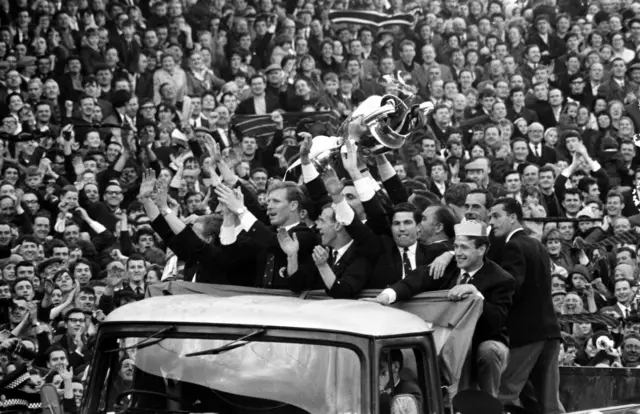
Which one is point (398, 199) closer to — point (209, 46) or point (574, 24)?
point (209, 46)

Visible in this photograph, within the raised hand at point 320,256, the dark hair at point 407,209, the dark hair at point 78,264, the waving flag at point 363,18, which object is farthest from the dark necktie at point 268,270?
the waving flag at point 363,18

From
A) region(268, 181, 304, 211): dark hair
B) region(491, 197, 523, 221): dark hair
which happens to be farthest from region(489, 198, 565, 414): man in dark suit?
region(268, 181, 304, 211): dark hair

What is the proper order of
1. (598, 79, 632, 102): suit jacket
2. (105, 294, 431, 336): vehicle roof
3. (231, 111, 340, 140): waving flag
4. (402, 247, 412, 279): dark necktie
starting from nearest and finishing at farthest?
(105, 294, 431, 336): vehicle roof, (402, 247, 412, 279): dark necktie, (231, 111, 340, 140): waving flag, (598, 79, 632, 102): suit jacket

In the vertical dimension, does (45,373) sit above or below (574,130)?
below

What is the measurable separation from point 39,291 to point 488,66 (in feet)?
34.8

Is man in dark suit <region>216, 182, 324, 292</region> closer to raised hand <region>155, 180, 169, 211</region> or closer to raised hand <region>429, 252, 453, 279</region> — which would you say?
raised hand <region>155, 180, 169, 211</region>

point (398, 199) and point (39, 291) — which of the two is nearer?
point (398, 199)

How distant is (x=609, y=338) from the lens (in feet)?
44.1

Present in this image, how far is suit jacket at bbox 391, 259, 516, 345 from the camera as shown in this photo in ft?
28.5

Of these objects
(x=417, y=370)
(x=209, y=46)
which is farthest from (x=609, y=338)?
(x=209, y=46)

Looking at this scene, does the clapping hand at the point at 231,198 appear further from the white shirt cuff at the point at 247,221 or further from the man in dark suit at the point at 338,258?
Answer: the man in dark suit at the point at 338,258

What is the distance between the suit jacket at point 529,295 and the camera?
30.7ft

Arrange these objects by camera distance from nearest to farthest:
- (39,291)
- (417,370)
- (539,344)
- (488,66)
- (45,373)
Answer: (417,370) < (539,344) < (45,373) < (39,291) < (488,66)

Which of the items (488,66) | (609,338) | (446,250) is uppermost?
(488,66)
